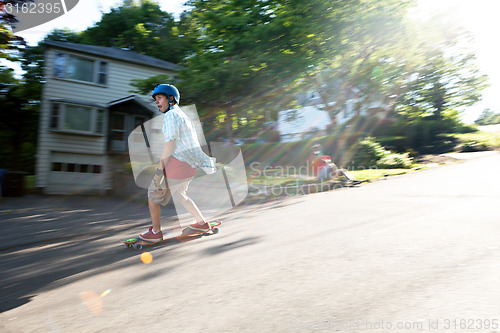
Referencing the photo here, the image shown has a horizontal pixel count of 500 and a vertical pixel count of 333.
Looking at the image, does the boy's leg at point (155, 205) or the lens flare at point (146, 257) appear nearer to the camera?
the lens flare at point (146, 257)

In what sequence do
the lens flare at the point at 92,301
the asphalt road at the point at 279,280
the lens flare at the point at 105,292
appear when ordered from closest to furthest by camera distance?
the asphalt road at the point at 279,280 → the lens flare at the point at 92,301 → the lens flare at the point at 105,292

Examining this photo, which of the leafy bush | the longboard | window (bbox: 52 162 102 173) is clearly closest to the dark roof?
window (bbox: 52 162 102 173)

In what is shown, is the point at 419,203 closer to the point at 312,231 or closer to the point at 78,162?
the point at 312,231

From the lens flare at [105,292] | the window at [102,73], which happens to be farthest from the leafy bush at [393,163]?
the window at [102,73]

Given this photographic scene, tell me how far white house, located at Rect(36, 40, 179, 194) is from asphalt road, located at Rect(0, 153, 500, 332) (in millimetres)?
16467

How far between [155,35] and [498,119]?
43.7 metres

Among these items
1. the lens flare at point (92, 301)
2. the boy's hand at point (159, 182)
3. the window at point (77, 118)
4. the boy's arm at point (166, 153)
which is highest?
the window at point (77, 118)

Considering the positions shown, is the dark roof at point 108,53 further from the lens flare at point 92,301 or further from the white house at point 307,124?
the lens flare at point 92,301

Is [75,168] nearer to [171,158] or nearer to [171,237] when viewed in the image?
[171,237]

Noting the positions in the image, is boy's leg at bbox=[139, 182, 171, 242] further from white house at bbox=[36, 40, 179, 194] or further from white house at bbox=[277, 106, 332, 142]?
white house at bbox=[277, 106, 332, 142]

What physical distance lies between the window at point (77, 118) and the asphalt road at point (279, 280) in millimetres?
17474

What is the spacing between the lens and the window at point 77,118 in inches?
802

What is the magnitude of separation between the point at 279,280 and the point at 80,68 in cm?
2213

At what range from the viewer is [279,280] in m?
2.95
